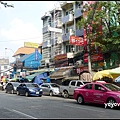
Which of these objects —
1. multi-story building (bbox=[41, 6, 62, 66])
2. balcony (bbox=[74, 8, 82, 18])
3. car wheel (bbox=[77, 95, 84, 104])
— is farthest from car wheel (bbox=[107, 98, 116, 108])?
multi-story building (bbox=[41, 6, 62, 66])

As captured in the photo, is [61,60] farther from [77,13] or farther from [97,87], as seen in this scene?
[97,87]

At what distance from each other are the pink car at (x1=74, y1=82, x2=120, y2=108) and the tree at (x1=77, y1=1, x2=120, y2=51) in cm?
651

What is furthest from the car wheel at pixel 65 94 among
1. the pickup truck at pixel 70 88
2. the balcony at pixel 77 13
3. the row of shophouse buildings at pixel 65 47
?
the balcony at pixel 77 13

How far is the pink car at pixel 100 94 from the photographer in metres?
14.6

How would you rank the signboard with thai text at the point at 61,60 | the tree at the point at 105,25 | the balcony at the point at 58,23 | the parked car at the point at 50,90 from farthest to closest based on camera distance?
the balcony at the point at 58,23
the signboard with thai text at the point at 61,60
the parked car at the point at 50,90
the tree at the point at 105,25

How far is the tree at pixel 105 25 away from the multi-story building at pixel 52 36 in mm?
14786

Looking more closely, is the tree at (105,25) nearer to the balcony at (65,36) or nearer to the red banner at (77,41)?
the red banner at (77,41)

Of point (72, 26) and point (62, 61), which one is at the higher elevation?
point (72, 26)

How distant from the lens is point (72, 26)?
3584cm

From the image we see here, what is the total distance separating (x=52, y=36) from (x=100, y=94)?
2652cm

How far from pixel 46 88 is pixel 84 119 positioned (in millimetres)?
17927

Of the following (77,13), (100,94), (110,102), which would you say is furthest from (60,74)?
(110,102)

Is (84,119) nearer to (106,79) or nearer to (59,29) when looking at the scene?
(106,79)

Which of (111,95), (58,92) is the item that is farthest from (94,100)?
(58,92)
